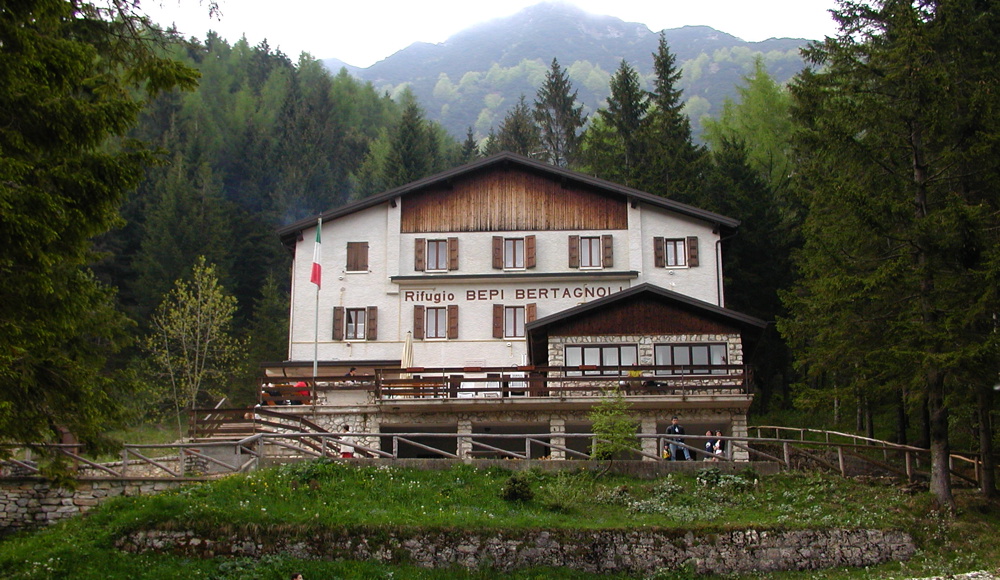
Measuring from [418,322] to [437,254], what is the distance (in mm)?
3005

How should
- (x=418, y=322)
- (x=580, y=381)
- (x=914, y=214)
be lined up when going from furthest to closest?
1. (x=418, y=322)
2. (x=580, y=381)
3. (x=914, y=214)

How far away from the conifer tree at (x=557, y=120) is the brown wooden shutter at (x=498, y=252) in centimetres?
3449

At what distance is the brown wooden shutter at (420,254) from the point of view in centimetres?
4053

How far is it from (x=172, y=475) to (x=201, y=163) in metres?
48.4

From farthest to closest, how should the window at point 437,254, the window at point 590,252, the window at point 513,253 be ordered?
1. the window at point 437,254
2. the window at point 513,253
3. the window at point 590,252

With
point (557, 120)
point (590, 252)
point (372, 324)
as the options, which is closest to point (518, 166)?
point (590, 252)

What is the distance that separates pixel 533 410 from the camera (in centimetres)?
3231

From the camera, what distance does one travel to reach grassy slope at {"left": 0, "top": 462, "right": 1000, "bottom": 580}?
1881 centimetres

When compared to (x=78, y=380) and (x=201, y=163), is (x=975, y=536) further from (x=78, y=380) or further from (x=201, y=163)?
(x=201, y=163)

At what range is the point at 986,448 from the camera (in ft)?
82.4

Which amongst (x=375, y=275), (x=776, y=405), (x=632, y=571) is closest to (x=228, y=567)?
(x=632, y=571)

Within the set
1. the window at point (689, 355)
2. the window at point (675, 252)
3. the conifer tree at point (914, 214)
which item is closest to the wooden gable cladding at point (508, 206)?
the window at point (675, 252)

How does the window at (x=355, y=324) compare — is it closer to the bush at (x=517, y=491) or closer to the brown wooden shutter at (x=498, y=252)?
the brown wooden shutter at (x=498, y=252)

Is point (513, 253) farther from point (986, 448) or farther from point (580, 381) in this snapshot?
point (986, 448)
